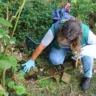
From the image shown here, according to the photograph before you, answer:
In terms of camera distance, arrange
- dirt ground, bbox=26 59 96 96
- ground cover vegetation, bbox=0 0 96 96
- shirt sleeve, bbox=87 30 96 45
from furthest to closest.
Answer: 1. dirt ground, bbox=26 59 96 96
2. ground cover vegetation, bbox=0 0 96 96
3. shirt sleeve, bbox=87 30 96 45

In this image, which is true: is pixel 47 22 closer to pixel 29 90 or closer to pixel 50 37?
pixel 50 37

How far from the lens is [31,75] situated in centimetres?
340

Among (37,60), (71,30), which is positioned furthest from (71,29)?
(37,60)

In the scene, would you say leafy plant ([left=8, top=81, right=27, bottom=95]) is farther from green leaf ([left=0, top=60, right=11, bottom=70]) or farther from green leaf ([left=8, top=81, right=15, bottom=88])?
green leaf ([left=0, top=60, right=11, bottom=70])

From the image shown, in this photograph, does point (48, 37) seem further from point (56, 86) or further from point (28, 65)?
point (56, 86)

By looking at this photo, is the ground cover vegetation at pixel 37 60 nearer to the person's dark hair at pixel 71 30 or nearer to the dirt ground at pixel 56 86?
the dirt ground at pixel 56 86

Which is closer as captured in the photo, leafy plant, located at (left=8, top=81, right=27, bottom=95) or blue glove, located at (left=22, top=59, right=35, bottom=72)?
leafy plant, located at (left=8, top=81, right=27, bottom=95)

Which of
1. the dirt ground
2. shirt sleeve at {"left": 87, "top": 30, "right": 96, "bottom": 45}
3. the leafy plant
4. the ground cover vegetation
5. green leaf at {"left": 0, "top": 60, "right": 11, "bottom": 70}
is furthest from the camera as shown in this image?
the dirt ground

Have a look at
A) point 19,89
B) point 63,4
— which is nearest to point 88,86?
point 19,89

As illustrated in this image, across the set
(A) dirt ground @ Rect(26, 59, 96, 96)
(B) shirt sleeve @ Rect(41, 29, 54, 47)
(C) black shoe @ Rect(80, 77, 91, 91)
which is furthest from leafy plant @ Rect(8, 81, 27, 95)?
(C) black shoe @ Rect(80, 77, 91, 91)

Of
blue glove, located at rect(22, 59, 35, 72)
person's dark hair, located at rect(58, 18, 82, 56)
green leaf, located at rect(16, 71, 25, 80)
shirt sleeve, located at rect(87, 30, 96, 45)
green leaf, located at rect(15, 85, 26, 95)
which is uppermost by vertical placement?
person's dark hair, located at rect(58, 18, 82, 56)

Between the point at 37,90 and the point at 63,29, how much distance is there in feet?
2.83

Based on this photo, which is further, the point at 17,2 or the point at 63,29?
the point at 17,2

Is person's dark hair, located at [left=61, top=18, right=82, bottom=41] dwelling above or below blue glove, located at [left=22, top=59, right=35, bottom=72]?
above
